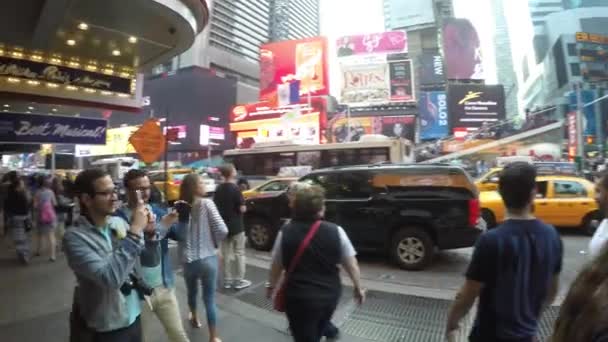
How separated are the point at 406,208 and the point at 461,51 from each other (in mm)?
104796

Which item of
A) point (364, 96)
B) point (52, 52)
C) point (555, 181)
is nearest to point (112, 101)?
point (52, 52)

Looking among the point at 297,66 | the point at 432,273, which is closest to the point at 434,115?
the point at 297,66

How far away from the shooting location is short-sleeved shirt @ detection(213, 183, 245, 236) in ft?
20.1

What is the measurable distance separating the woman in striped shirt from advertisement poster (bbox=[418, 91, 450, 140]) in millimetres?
72709

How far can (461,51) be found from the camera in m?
99.9

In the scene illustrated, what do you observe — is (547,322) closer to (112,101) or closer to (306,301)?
(306,301)

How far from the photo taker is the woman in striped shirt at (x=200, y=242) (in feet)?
13.4

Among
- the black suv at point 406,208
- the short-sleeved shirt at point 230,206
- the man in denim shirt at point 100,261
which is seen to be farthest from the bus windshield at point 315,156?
the man in denim shirt at point 100,261

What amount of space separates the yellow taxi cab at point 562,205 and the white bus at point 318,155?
6.46 m

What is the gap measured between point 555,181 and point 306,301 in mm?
10073

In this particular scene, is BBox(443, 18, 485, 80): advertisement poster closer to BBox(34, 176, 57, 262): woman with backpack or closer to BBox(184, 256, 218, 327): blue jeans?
BBox(34, 176, 57, 262): woman with backpack

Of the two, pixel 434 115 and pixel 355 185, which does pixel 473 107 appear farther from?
pixel 355 185

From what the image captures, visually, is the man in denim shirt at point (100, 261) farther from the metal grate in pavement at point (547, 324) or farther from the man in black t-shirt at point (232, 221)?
the metal grate in pavement at point (547, 324)

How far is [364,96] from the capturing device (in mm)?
57438
